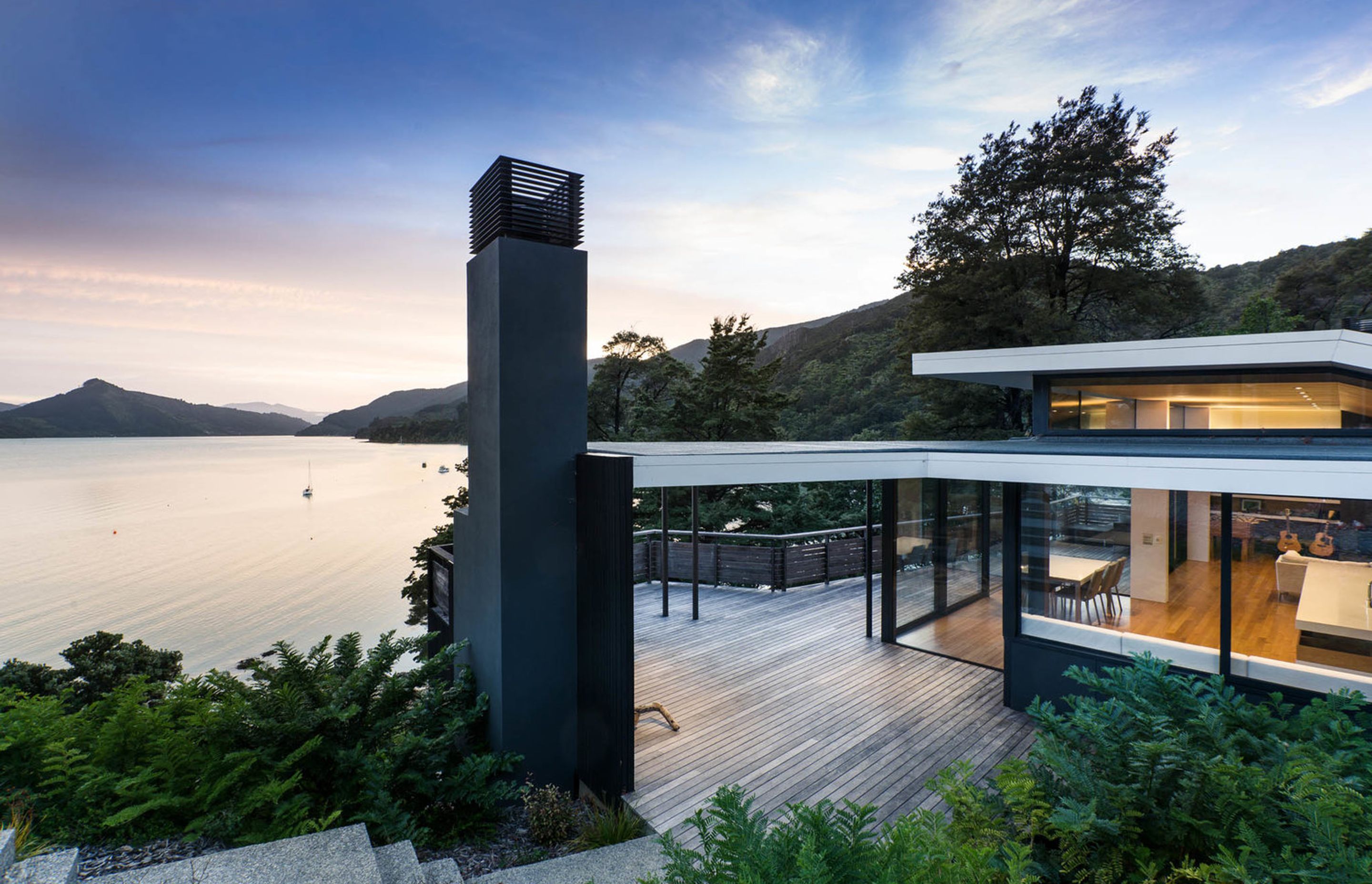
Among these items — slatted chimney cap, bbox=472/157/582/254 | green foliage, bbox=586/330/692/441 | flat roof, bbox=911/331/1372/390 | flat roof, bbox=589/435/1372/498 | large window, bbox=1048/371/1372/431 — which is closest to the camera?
flat roof, bbox=589/435/1372/498

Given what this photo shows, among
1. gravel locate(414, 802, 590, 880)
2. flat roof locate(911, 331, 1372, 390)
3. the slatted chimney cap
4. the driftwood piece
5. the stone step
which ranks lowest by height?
gravel locate(414, 802, 590, 880)

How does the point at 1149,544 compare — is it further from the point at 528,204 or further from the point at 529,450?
the point at 528,204

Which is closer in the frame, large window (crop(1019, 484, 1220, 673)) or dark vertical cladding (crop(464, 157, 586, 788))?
dark vertical cladding (crop(464, 157, 586, 788))

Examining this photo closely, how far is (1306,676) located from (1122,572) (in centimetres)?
131

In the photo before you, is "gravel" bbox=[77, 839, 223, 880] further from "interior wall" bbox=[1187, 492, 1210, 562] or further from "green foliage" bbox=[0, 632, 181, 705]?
"interior wall" bbox=[1187, 492, 1210, 562]

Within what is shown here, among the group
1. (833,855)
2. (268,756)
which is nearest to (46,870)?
(268,756)

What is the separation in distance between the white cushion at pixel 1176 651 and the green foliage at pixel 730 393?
49.4 feet

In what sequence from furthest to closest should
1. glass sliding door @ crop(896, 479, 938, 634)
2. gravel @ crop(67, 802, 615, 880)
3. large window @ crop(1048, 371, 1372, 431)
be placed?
glass sliding door @ crop(896, 479, 938, 634) → large window @ crop(1048, 371, 1372, 431) → gravel @ crop(67, 802, 615, 880)

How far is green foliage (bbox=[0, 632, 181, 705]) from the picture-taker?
8.38 m

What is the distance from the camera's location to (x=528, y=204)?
188 inches

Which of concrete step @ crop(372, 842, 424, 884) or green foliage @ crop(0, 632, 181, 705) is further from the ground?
concrete step @ crop(372, 842, 424, 884)

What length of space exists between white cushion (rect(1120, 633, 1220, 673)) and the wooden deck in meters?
1.15

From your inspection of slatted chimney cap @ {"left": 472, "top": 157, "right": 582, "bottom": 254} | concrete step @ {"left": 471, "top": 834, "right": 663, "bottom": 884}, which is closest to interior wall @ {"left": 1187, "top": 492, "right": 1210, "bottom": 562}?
concrete step @ {"left": 471, "top": 834, "right": 663, "bottom": 884}

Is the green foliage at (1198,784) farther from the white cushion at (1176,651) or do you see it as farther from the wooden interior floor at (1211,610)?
the white cushion at (1176,651)
